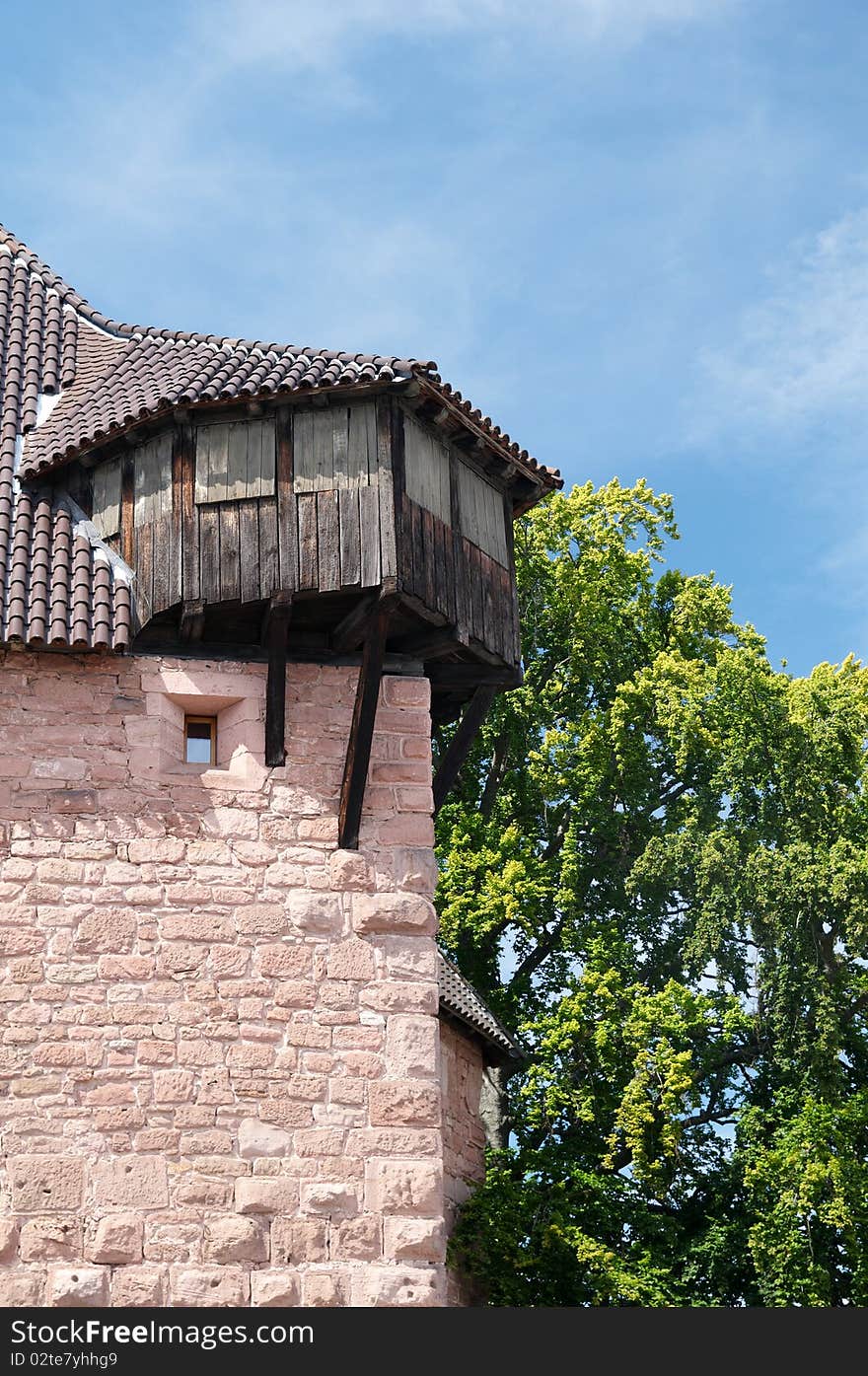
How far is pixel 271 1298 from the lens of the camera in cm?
960

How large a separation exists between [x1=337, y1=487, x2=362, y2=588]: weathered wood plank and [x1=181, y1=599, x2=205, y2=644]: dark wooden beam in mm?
876

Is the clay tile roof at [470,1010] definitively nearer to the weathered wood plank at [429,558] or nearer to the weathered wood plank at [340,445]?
the weathered wood plank at [429,558]

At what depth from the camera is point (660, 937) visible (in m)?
21.5

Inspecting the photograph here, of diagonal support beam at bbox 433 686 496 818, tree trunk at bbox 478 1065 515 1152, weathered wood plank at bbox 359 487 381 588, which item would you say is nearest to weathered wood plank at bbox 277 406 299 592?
weathered wood plank at bbox 359 487 381 588

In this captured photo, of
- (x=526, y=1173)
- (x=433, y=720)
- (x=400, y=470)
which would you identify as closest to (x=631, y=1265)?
(x=526, y=1173)

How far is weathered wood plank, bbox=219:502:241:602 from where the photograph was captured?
10.7 metres

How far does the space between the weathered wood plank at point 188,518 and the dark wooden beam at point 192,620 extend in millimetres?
50

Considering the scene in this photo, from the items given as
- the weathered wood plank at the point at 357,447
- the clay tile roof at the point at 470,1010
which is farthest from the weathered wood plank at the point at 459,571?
the clay tile roof at the point at 470,1010

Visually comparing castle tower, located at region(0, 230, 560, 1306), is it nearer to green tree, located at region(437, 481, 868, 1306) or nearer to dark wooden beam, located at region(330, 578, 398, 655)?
dark wooden beam, located at region(330, 578, 398, 655)

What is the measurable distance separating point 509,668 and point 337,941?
2341 mm

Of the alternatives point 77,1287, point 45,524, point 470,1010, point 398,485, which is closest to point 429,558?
point 398,485

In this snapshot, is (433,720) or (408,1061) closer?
(408,1061)

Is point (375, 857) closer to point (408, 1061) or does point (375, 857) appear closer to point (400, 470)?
point (408, 1061)

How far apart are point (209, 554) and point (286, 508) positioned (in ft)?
1.84
